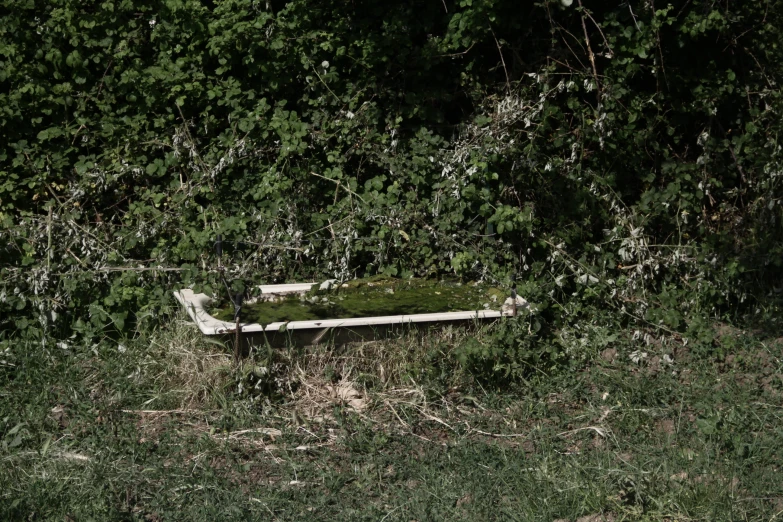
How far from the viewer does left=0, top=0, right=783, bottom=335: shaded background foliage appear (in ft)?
18.3

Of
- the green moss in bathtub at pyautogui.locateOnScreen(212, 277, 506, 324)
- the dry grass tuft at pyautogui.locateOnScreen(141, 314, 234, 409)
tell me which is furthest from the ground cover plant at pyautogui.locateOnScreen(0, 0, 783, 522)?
the green moss in bathtub at pyautogui.locateOnScreen(212, 277, 506, 324)

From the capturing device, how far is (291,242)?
18.8 ft

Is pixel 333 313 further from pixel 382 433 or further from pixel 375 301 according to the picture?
pixel 382 433

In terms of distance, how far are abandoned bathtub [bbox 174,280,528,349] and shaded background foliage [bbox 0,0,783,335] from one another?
26cm

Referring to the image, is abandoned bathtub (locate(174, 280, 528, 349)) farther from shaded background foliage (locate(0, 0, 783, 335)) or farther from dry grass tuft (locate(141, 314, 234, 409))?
shaded background foliage (locate(0, 0, 783, 335))

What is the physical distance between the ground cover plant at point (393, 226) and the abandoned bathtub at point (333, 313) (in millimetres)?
98

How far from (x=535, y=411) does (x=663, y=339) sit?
39.5 inches

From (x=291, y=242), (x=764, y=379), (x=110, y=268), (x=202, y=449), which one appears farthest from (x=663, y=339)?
(x=110, y=268)

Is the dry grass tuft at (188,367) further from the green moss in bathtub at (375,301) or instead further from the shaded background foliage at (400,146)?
the shaded background foliage at (400,146)

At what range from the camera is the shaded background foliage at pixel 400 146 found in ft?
18.3

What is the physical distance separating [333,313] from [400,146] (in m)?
1.47

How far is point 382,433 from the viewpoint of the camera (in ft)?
14.8

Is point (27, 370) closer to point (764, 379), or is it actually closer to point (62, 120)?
point (62, 120)

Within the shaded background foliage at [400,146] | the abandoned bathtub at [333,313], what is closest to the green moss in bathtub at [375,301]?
the abandoned bathtub at [333,313]
